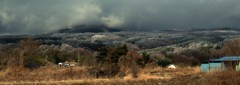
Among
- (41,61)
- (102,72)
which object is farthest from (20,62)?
(41,61)

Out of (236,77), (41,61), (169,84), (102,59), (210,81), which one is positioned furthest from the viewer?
(41,61)

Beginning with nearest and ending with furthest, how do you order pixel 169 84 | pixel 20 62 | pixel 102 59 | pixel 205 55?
1. pixel 169 84
2. pixel 20 62
3. pixel 102 59
4. pixel 205 55

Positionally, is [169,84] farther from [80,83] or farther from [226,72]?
[226,72]

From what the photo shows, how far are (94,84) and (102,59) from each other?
20666 mm

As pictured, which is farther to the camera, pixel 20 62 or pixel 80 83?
pixel 20 62

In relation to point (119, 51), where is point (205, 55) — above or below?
below

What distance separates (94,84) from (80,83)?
4.59 feet

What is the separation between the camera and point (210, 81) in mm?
21656

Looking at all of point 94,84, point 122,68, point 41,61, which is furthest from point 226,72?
point 41,61

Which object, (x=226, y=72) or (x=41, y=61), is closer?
(x=226, y=72)

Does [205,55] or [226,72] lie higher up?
[226,72]

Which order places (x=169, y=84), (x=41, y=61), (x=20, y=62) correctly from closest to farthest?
(x=169, y=84), (x=20, y=62), (x=41, y=61)

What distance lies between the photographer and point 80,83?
104ft

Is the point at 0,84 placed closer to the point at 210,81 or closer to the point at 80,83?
the point at 80,83
